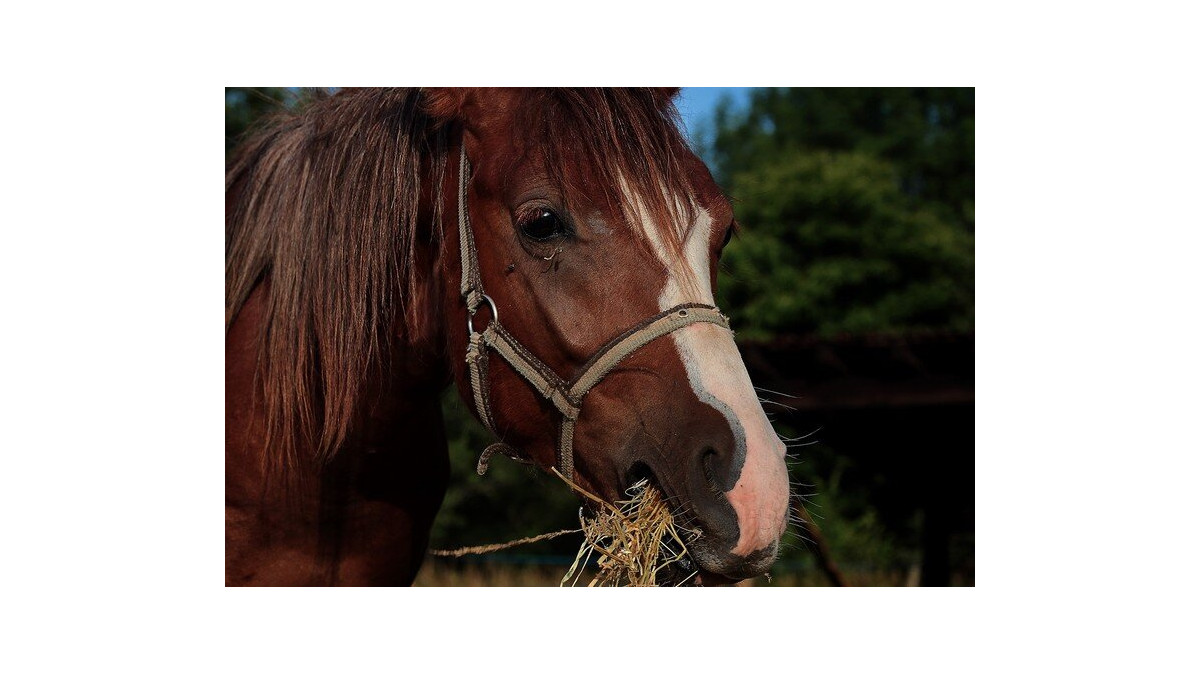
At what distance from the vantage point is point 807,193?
14.3 meters

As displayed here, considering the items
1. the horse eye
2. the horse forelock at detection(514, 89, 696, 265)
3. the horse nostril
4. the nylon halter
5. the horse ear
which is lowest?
the horse nostril

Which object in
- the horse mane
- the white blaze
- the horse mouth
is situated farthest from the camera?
the horse mane

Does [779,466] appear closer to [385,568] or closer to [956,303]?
[385,568]

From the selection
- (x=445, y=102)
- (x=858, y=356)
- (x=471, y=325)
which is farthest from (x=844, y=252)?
(x=471, y=325)

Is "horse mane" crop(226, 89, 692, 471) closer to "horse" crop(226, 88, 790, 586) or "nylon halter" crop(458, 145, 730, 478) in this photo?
"horse" crop(226, 88, 790, 586)

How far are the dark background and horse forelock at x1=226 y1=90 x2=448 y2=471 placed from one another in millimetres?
3592

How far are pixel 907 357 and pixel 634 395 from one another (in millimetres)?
5323

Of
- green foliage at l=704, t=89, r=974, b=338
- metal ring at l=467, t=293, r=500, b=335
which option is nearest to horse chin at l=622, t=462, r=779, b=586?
metal ring at l=467, t=293, r=500, b=335

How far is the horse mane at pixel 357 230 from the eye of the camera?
2.28 m

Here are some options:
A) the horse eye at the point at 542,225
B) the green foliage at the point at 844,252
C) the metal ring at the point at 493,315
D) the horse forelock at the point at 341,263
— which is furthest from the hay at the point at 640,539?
the green foliage at the point at 844,252

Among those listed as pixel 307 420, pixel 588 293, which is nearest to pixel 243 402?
pixel 307 420

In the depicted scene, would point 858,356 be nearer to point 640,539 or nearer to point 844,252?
point 640,539

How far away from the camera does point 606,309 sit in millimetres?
2062

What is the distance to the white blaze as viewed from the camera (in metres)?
1.83
